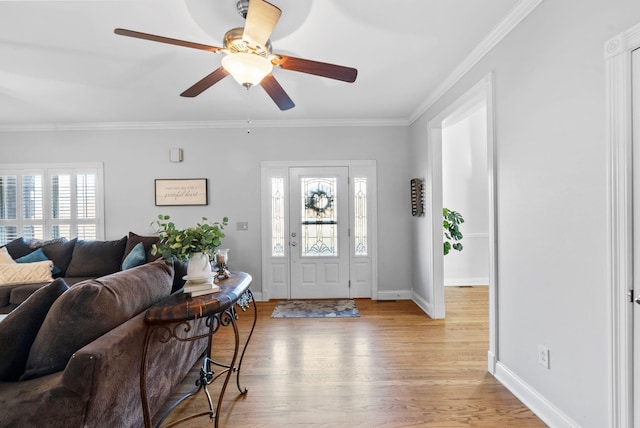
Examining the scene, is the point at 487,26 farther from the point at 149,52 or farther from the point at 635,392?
the point at 149,52

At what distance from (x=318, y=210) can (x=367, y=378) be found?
2.47m

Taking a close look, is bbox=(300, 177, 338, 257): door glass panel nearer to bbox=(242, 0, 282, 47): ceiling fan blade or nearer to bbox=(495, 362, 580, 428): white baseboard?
bbox=(495, 362, 580, 428): white baseboard

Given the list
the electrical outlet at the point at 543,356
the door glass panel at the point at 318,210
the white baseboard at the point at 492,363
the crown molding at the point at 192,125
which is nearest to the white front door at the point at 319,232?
the door glass panel at the point at 318,210

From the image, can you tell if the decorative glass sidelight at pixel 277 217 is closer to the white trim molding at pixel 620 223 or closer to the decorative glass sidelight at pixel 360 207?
the decorative glass sidelight at pixel 360 207

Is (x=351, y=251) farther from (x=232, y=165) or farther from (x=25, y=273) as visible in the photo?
(x=25, y=273)

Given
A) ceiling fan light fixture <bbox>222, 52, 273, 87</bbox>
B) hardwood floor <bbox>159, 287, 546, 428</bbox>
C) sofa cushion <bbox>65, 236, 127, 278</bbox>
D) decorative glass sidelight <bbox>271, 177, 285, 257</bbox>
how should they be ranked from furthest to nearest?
decorative glass sidelight <bbox>271, 177, 285, 257</bbox>, sofa cushion <bbox>65, 236, 127, 278</bbox>, hardwood floor <bbox>159, 287, 546, 428</bbox>, ceiling fan light fixture <bbox>222, 52, 273, 87</bbox>

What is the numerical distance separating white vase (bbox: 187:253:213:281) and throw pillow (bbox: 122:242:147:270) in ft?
6.92

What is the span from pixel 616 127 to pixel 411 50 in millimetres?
1576

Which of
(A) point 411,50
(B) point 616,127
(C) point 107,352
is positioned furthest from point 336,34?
(C) point 107,352

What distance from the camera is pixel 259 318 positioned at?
364 cm

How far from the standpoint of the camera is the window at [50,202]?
4.27 m

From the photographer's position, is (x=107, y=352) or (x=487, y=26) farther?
(x=487, y=26)

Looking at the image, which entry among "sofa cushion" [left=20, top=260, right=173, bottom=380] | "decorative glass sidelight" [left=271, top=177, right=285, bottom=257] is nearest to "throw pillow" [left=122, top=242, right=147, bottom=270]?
"decorative glass sidelight" [left=271, top=177, right=285, bottom=257]

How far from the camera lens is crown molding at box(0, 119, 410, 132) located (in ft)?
14.0
